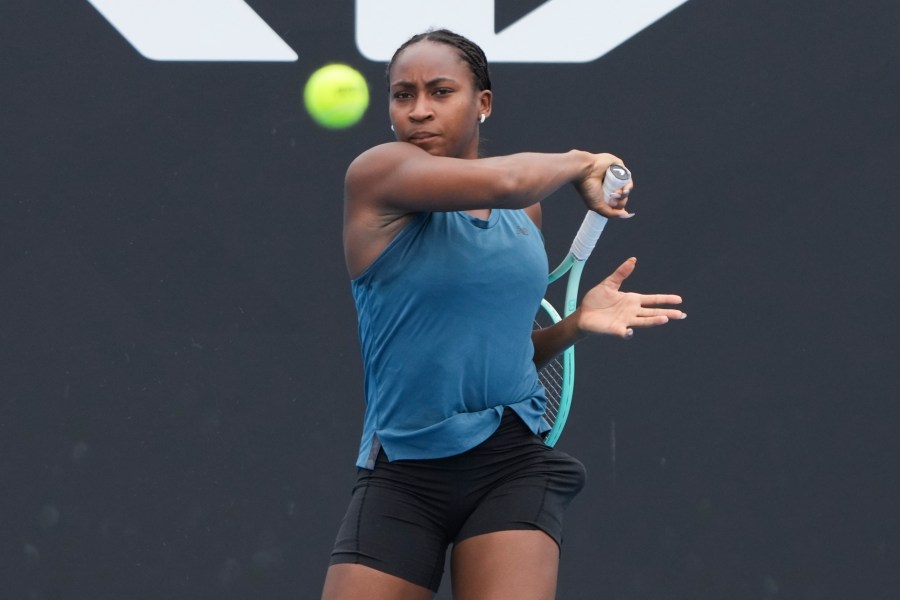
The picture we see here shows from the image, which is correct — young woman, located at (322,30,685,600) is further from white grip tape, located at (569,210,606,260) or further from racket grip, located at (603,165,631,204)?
white grip tape, located at (569,210,606,260)

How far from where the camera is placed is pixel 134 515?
4.35 m

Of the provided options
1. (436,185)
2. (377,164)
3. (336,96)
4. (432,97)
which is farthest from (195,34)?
(436,185)

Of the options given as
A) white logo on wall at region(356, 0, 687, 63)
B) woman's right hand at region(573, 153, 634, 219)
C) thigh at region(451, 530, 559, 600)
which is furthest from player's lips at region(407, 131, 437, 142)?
white logo on wall at region(356, 0, 687, 63)

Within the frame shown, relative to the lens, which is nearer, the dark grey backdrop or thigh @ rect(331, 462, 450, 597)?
thigh @ rect(331, 462, 450, 597)

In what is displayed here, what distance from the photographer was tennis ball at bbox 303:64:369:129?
4.37 metres

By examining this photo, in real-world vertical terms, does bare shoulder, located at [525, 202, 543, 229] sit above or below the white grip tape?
above

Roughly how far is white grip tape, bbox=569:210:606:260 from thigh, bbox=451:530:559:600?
2.53ft

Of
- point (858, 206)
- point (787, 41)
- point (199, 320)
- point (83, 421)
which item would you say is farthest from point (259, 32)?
point (858, 206)

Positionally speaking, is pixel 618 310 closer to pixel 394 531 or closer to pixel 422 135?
pixel 422 135

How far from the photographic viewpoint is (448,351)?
9.25 feet

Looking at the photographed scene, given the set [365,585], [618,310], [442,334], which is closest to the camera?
[365,585]

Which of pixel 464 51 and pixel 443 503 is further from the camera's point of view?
pixel 464 51

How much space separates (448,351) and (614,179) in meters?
0.50

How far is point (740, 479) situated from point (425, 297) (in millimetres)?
1914
